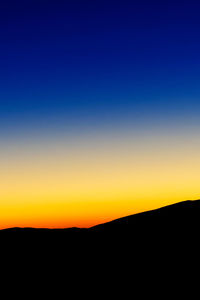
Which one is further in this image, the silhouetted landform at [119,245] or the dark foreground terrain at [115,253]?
the silhouetted landform at [119,245]

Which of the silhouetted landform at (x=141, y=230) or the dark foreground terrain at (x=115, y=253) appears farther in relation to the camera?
the silhouetted landform at (x=141, y=230)

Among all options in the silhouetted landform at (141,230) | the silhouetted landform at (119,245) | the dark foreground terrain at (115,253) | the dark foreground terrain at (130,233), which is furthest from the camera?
the silhouetted landform at (141,230)

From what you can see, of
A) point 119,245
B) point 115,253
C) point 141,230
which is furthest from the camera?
point 141,230

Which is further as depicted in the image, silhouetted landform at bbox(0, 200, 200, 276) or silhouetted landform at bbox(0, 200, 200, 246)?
silhouetted landform at bbox(0, 200, 200, 246)

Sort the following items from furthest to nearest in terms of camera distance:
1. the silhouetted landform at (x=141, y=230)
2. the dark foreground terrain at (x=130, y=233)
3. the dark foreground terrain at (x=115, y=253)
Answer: the silhouetted landform at (x=141, y=230) < the dark foreground terrain at (x=130, y=233) < the dark foreground terrain at (x=115, y=253)

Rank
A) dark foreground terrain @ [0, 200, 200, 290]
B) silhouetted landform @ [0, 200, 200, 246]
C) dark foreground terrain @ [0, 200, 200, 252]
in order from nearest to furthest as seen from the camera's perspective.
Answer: dark foreground terrain @ [0, 200, 200, 290] → dark foreground terrain @ [0, 200, 200, 252] → silhouetted landform @ [0, 200, 200, 246]

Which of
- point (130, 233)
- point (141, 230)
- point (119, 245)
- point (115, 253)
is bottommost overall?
point (115, 253)

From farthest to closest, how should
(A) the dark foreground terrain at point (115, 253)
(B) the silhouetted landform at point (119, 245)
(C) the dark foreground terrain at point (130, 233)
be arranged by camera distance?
(C) the dark foreground terrain at point (130, 233) < (B) the silhouetted landform at point (119, 245) < (A) the dark foreground terrain at point (115, 253)

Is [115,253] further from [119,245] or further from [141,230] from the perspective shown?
[141,230]

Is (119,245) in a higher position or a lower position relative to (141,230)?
lower

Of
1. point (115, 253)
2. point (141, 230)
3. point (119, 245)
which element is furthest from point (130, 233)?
point (115, 253)

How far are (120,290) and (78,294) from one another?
341 cm

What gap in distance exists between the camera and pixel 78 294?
95.5 feet

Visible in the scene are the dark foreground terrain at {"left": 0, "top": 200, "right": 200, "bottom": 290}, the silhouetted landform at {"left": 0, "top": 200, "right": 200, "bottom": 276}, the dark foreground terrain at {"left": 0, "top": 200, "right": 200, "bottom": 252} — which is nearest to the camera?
the dark foreground terrain at {"left": 0, "top": 200, "right": 200, "bottom": 290}
